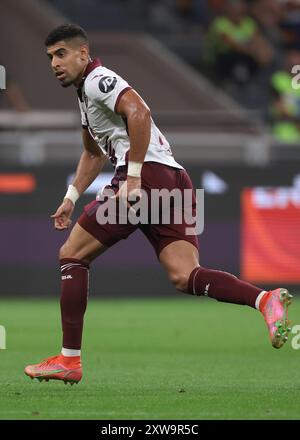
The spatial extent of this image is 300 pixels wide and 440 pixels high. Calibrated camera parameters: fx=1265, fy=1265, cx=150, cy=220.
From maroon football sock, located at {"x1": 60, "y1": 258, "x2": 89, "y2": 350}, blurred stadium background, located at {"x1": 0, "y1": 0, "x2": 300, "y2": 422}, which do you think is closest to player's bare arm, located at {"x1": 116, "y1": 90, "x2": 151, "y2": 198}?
maroon football sock, located at {"x1": 60, "y1": 258, "x2": 89, "y2": 350}

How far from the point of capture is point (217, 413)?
6980 millimetres

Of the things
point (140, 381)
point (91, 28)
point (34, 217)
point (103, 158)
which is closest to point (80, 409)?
point (140, 381)

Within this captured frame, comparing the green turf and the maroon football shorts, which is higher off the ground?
the maroon football shorts

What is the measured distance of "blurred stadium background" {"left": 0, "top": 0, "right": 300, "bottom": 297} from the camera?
17.0 m

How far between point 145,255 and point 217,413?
10264 millimetres

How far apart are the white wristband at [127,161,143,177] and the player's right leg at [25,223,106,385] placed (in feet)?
1.80

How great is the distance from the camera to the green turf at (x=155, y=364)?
7.21m

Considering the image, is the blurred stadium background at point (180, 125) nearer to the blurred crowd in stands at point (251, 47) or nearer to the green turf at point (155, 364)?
the blurred crowd in stands at point (251, 47)

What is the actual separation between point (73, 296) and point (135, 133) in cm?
118

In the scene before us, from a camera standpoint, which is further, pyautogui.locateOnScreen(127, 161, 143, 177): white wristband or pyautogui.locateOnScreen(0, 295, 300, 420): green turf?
pyautogui.locateOnScreen(127, 161, 143, 177): white wristband

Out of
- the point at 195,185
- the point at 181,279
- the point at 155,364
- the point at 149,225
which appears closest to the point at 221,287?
the point at 181,279

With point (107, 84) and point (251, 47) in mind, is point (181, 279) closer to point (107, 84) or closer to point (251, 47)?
point (107, 84)

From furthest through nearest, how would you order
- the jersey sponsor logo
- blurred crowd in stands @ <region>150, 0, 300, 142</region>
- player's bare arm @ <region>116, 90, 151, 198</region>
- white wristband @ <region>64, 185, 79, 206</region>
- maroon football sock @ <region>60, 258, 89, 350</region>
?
blurred crowd in stands @ <region>150, 0, 300, 142</region> → white wristband @ <region>64, 185, 79, 206</region> → maroon football sock @ <region>60, 258, 89, 350</region> → the jersey sponsor logo → player's bare arm @ <region>116, 90, 151, 198</region>

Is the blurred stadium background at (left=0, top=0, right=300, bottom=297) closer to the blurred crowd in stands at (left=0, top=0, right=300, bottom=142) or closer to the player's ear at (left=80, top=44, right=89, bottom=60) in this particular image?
the blurred crowd in stands at (left=0, top=0, right=300, bottom=142)
